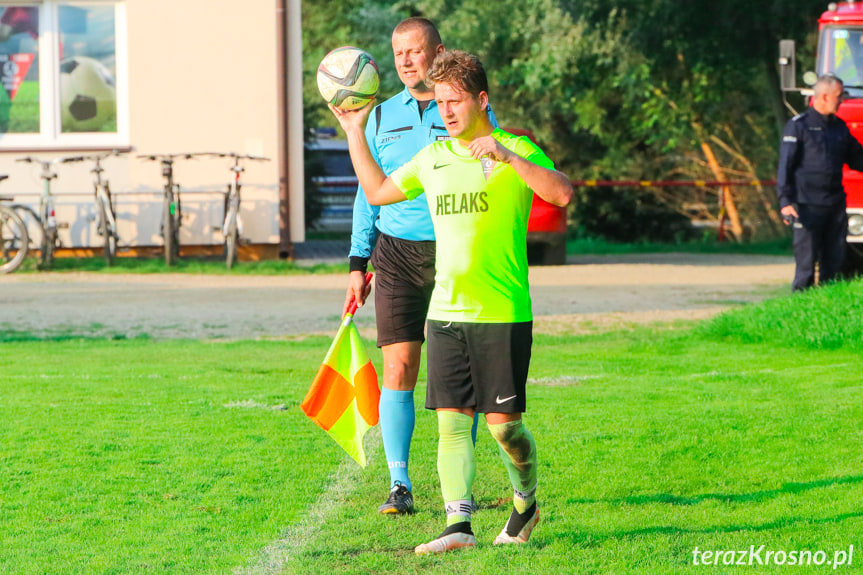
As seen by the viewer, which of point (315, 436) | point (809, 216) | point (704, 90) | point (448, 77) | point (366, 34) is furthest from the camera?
point (366, 34)

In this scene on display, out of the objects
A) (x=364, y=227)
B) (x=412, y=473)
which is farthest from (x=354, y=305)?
(x=412, y=473)

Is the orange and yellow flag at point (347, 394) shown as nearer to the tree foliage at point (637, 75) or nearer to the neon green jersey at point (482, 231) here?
the neon green jersey at point (482, 231)

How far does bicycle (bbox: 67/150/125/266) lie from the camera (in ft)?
59.0

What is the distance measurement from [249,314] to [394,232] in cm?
815

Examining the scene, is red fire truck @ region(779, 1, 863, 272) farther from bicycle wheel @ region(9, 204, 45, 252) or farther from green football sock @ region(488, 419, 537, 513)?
green football sock @ region(488, 419, 537, 513)

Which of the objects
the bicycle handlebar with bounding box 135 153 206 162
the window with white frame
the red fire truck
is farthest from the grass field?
the window with white frame

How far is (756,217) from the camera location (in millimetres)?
29781

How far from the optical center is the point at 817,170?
477 inches

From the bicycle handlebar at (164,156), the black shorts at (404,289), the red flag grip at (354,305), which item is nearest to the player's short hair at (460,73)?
the black shorts at (404,289)

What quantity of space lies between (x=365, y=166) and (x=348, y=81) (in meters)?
0.35

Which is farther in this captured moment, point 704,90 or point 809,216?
point 704,90

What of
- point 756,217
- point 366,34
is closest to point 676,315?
point 756,217

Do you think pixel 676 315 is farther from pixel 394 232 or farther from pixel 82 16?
pixel 82 16

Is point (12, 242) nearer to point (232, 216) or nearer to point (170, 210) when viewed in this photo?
point (170, 210)
